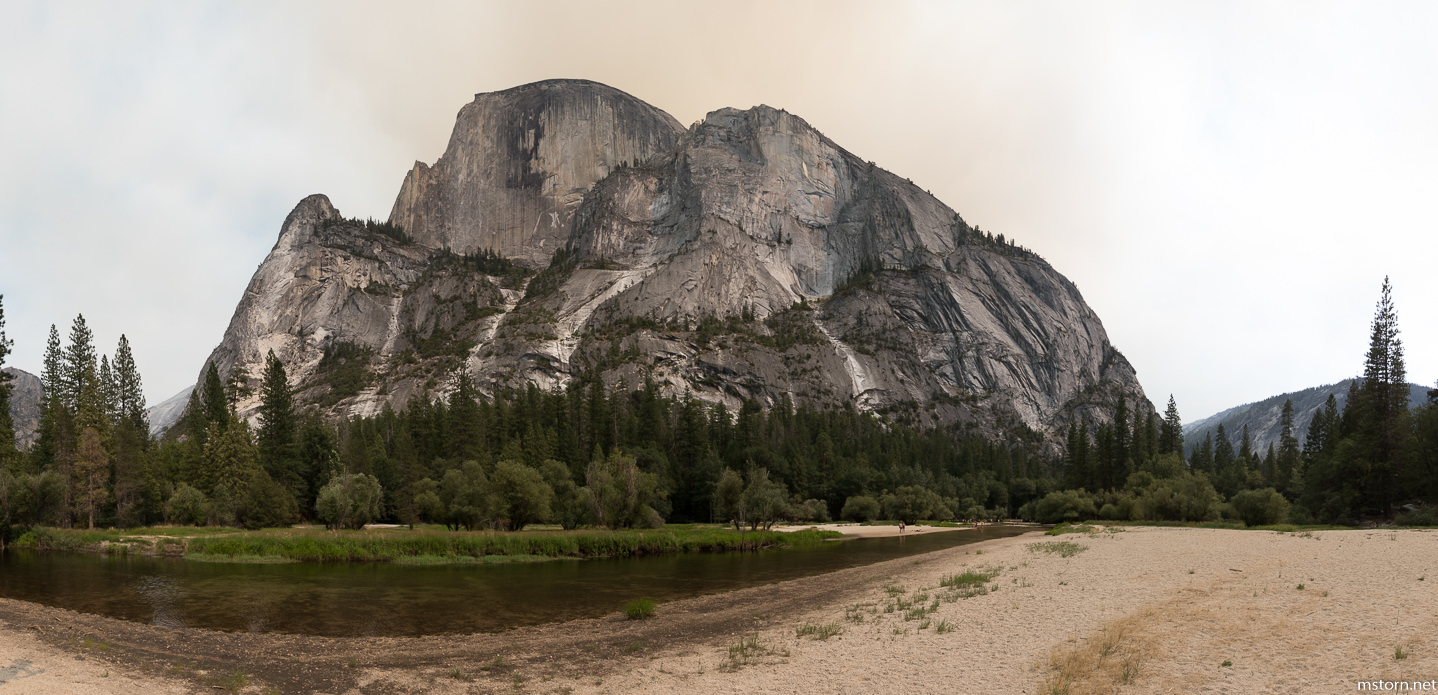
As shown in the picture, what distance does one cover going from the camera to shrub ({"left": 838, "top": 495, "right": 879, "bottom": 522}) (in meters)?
105

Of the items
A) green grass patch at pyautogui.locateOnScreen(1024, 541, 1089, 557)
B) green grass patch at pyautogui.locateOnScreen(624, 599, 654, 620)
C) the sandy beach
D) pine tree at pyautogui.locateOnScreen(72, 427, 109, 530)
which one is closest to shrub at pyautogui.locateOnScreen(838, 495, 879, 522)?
green grass patch at pyautogui.locateOnScreen(1024, 541, 1089, 557)

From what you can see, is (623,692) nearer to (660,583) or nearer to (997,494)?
(660,583)

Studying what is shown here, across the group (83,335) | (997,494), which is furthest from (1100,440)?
(83,335)

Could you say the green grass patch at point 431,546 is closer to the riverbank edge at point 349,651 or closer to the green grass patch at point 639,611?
the riverbank edge at point 349,651

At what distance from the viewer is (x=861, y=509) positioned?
10612 centimetres

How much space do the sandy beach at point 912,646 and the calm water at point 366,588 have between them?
248 cm

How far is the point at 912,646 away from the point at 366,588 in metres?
28.0

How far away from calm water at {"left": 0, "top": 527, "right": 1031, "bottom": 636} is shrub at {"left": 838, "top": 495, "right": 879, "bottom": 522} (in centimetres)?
5600

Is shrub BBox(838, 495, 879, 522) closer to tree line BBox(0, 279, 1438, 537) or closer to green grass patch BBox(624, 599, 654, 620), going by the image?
tree line BBox(0, 279, 1438, 537)

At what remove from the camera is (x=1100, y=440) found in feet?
374

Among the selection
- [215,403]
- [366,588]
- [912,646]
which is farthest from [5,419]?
[912,646]

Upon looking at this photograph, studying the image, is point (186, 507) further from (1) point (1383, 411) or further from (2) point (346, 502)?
(1) point (1383, 411)

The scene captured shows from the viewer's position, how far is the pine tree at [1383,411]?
183 feet

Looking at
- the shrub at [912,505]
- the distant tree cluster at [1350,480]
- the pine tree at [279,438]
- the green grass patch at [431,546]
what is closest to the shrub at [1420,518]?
the distant tree cluster at [1350,480]
